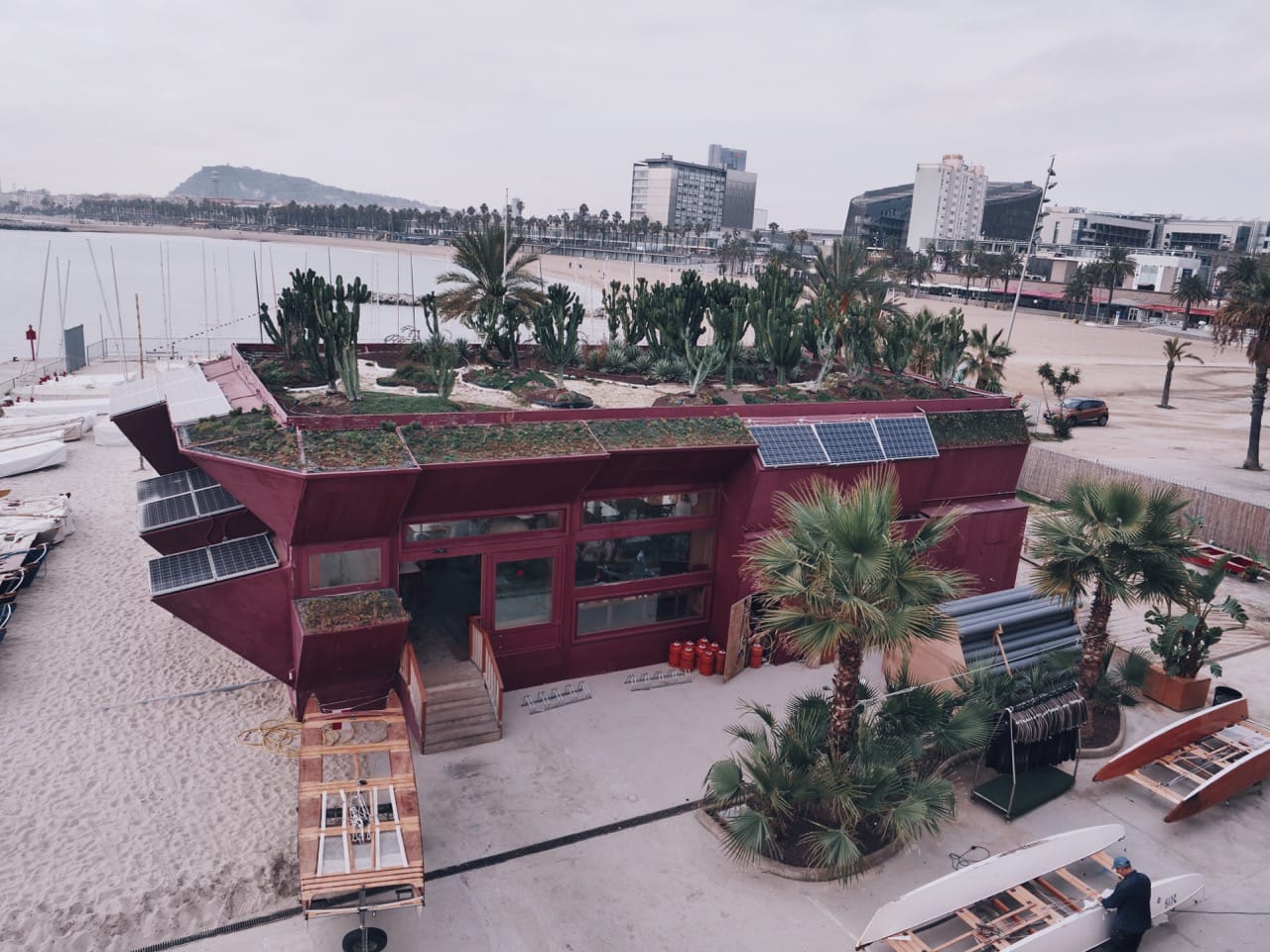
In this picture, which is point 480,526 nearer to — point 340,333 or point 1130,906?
point 340,333

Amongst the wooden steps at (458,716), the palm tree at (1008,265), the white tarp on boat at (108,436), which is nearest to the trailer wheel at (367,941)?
the wooden steps at (458,716)

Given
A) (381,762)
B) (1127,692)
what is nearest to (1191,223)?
(1127,692)

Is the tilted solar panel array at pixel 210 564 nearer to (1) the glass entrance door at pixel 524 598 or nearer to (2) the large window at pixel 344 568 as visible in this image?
(2) the large window at pixel 344 568

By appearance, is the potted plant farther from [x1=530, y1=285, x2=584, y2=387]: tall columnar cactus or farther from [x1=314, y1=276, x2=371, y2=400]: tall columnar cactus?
[x1=314, y1=276, x2=371, y2=400]: tall columnar cactus

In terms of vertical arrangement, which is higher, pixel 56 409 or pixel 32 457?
pixel 56 409

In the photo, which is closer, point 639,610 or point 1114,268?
point 639,610

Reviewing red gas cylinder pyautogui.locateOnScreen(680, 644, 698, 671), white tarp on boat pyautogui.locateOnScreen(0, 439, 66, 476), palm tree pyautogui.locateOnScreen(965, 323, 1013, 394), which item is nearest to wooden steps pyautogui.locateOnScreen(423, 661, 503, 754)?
red gas cylinder pyautogui.locateOnScreen(680, 644, 698, 671)

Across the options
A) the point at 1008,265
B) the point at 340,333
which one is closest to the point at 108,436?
the point at 340,333
